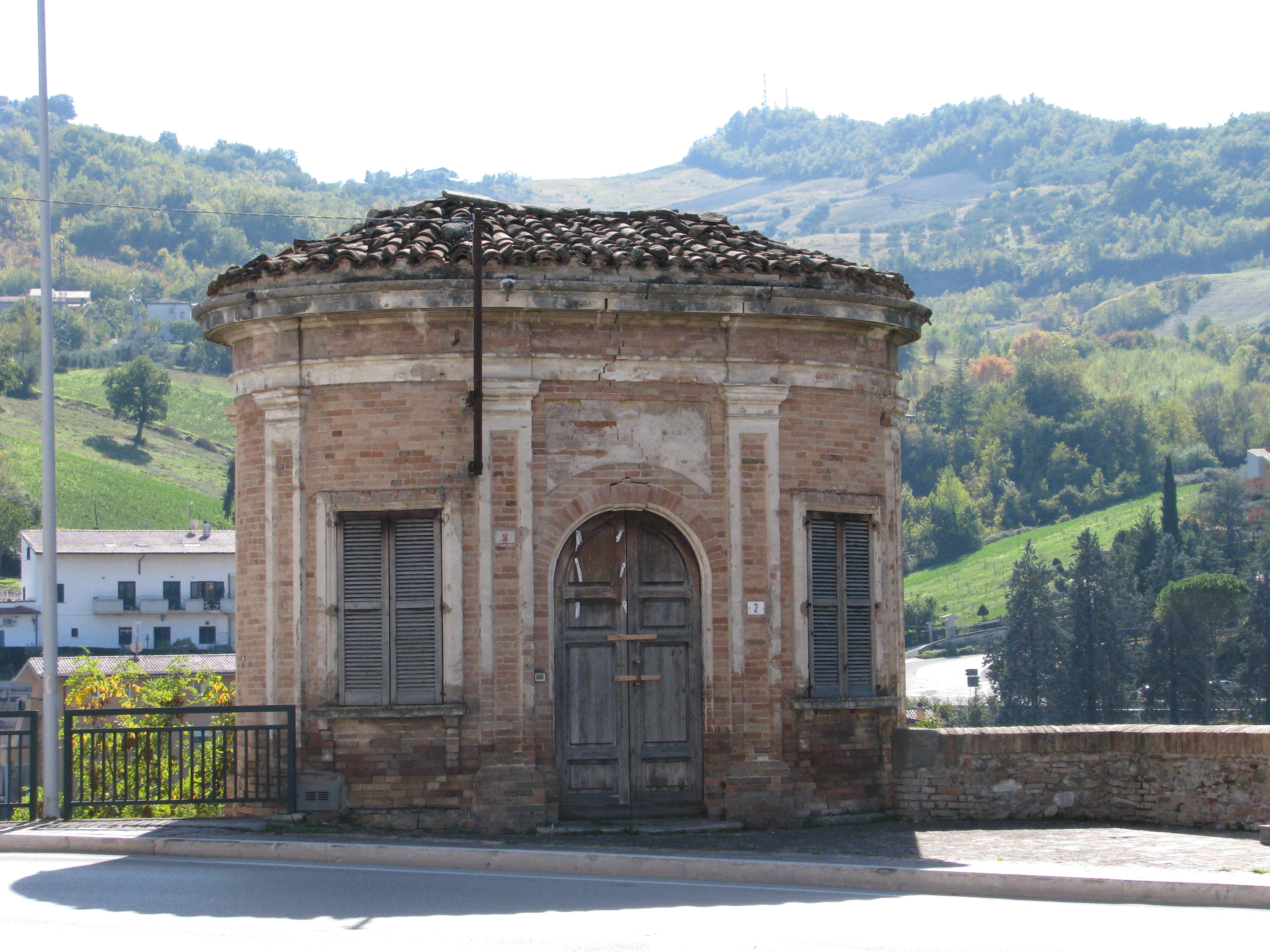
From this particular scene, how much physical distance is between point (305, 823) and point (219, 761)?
2545mm

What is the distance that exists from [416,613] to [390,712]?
3.00ft

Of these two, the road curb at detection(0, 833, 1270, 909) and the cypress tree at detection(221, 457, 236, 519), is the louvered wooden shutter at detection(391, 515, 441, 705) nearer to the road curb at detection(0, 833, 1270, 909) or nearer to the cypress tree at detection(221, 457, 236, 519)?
the road curb at detection(0, 833, 1270, 909)

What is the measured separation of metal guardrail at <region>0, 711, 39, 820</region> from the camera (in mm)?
13852

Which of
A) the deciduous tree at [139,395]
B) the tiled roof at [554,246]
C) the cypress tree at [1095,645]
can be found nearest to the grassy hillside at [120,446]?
the deciduous tree at [139,395]

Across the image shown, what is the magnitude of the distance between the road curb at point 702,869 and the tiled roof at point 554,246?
201 inches

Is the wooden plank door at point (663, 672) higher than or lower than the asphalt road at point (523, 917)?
higher

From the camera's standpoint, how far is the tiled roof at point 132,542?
94.1 metres

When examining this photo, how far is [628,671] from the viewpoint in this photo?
1396cm

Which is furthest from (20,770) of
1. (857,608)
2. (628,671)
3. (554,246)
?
(857,608)

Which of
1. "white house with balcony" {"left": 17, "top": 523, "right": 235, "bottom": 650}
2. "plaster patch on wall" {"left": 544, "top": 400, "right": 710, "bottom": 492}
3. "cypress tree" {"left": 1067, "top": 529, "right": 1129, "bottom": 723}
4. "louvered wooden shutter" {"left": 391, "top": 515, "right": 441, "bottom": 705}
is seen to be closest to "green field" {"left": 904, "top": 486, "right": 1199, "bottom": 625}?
"cypress tree" {"left": 1067, "top": 529, "right": 1129, "bottom": 723}

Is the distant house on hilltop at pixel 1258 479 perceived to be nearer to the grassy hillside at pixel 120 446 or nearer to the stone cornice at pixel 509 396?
the grassy hillside at pixel 120 446

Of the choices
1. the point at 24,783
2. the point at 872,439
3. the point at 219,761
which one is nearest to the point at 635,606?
the point at 872,439

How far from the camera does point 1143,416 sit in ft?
602

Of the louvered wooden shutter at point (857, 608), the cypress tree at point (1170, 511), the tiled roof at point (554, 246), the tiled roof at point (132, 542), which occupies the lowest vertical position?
the louvered wooden shutter at point (857, 608)
